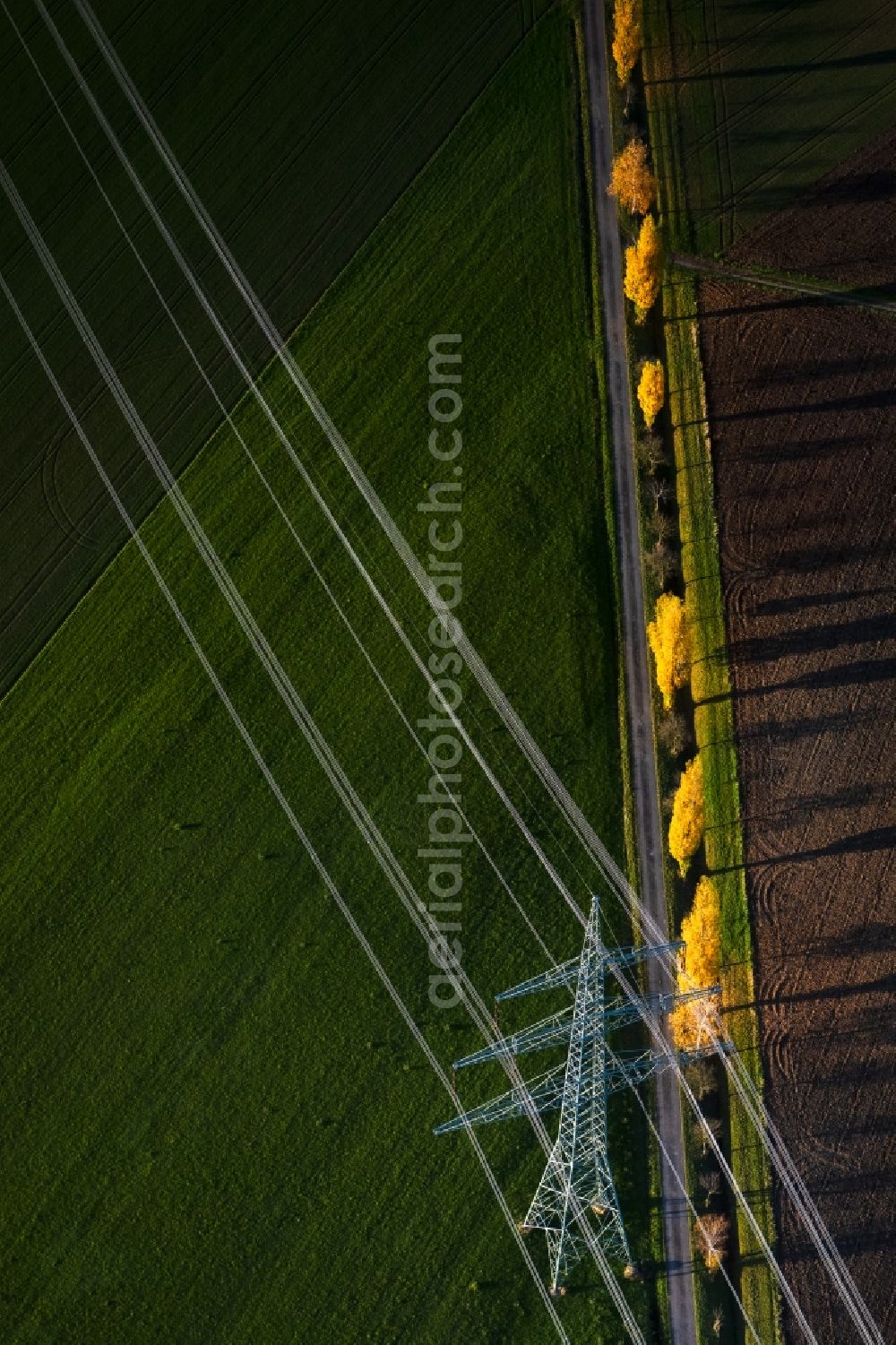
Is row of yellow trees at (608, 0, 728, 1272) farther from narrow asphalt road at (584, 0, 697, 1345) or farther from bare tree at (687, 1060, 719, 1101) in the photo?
bare tree at (687, 1060, 719, 1101)

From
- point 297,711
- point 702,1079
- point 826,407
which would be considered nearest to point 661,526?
point 826,407

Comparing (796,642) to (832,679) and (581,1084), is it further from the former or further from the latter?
(581,1084)

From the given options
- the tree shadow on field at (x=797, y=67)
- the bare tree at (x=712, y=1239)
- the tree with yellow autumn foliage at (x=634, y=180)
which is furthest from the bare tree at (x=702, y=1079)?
the tree shadow on field at (x=797, y=67)

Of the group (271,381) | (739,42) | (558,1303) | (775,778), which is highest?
(739,42)

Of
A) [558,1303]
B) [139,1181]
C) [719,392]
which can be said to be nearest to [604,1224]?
[558,1303]

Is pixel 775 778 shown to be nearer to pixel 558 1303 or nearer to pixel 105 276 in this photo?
pixel 558 1303

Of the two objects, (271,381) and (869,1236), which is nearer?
(869,1236)

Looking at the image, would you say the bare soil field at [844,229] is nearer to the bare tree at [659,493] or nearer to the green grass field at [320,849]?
the green grass field at [320,849]
